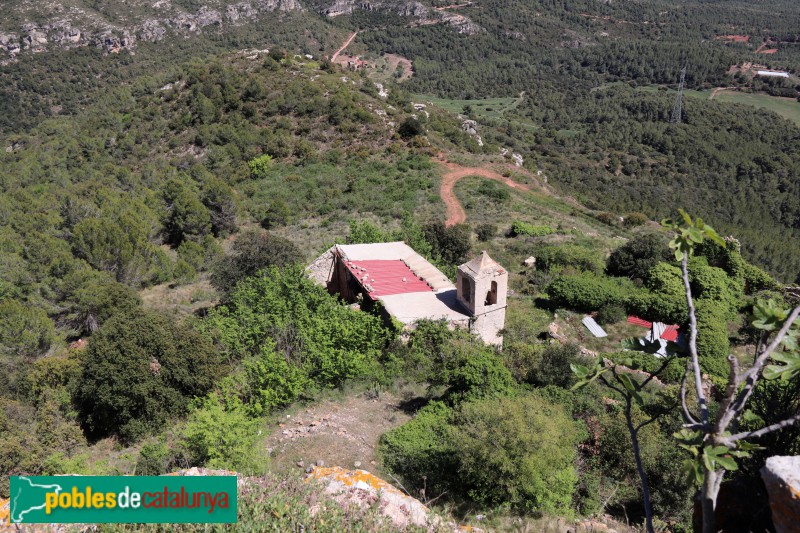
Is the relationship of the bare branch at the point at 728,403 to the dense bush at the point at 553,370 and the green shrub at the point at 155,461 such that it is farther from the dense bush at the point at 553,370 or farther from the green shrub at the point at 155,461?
the dense bush at the point at 553,370

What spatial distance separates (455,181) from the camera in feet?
125

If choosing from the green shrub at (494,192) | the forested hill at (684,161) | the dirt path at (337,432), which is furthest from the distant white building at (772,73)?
the dirt path at (337,432)

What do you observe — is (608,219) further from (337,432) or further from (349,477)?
(349,477)

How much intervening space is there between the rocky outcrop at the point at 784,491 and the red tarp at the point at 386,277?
1447 cm

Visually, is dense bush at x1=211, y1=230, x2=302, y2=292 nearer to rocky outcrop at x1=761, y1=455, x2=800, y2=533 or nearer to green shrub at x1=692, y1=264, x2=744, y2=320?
green shrub at x1=692, y1=264, x2=744, y2=320

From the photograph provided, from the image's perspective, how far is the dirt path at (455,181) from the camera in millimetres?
33281

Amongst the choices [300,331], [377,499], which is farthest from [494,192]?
[377,499]

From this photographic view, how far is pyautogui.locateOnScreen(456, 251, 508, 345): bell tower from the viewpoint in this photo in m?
16.4

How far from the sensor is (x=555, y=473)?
9.42 meters

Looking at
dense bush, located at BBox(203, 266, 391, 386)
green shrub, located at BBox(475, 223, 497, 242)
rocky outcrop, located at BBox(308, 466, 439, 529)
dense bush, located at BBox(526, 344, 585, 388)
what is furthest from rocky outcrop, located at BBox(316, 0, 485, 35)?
rocky outcrop, located at BBox(308, 466, 439, 529)

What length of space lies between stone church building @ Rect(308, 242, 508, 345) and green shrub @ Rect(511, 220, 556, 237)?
10827mm

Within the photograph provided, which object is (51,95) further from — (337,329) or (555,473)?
(555,473)

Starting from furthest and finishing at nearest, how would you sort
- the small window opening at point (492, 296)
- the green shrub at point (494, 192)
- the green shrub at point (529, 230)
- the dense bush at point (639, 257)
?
the green shrub at point (494, 192), the green shrub at point (529, 230), the dense bush at point (639, 257), the small window opening at point (492, 296)

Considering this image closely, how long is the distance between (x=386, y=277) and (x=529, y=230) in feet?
46.7
